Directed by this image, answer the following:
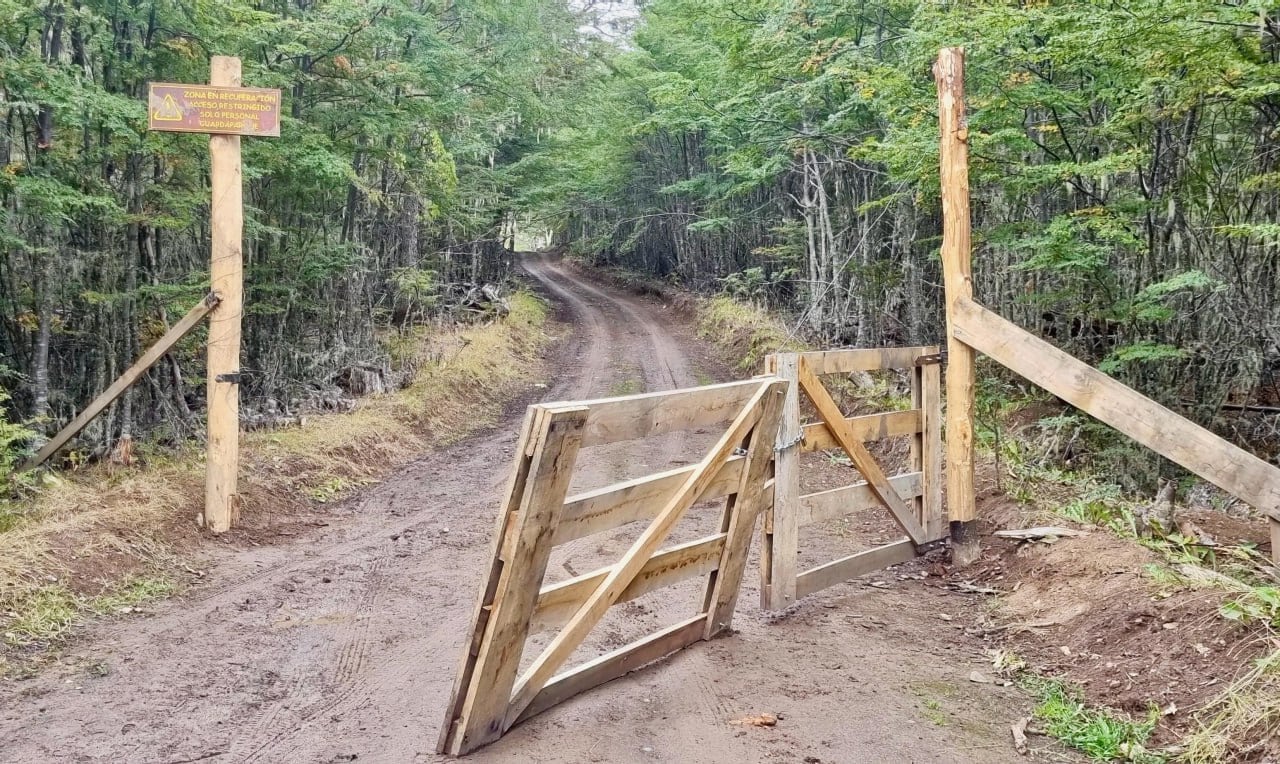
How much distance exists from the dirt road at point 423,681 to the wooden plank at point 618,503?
0.89 m

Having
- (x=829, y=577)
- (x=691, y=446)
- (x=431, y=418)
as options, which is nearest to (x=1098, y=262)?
(x=829, y=577)

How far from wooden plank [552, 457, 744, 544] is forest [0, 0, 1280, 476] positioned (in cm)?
464

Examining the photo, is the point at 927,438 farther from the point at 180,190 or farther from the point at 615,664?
the point at 180,190

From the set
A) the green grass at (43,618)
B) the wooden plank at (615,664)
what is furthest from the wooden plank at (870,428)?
the green grass at (43,618)

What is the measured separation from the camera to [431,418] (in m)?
12.4

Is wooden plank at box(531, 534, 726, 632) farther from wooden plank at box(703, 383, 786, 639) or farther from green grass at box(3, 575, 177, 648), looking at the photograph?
green grass at box(3, 575, 177, 648)

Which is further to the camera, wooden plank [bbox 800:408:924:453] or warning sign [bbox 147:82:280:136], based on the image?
warning sign [bbox 147:82:280:136]

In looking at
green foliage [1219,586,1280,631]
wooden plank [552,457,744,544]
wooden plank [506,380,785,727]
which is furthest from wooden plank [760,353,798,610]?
green foliage [1219,586,1280,631]

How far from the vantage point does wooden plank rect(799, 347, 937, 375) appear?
537cm

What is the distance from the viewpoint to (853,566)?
5.79 meters

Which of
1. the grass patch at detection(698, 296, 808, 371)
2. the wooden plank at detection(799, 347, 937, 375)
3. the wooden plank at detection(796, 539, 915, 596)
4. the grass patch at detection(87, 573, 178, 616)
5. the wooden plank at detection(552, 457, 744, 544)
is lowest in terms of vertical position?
the grass patch at detection(87, 573, 178, 616)

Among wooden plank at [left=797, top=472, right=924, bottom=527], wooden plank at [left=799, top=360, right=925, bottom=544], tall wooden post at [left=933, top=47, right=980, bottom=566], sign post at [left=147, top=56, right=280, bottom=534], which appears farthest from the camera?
sign post at [left=147, top=56, right=280, bottom=534]

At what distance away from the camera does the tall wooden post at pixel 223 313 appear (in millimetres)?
7004

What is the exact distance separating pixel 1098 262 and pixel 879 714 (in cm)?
579
